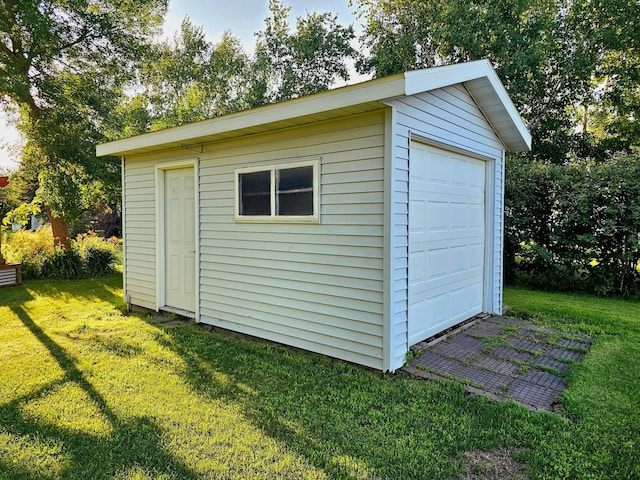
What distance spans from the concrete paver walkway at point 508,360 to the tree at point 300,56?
1483 cm

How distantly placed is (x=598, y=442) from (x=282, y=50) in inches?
761

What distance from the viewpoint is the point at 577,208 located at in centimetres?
705

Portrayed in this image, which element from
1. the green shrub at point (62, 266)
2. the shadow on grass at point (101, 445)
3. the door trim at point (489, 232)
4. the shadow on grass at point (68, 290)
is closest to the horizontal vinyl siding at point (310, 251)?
the shadow on grass at point (101, 445)

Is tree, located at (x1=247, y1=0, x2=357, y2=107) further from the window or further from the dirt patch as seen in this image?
the dirt patch

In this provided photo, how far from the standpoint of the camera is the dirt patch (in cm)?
217

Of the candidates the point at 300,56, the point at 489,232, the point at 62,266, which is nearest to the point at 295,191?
the point at 489,232

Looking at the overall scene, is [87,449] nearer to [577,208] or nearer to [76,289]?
[76,289]

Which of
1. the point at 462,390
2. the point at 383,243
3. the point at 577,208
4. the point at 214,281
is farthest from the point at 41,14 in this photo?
the point at 577,208

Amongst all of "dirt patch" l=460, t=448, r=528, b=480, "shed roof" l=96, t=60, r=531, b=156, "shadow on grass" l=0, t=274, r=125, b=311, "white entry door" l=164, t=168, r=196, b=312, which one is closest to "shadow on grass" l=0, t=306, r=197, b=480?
"dirt patch" l=460, t=448, r=528, b=480

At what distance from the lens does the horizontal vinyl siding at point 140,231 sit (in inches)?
230

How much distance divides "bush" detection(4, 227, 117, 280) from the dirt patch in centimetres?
943

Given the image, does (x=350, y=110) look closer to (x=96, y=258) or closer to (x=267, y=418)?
(x=267, y=418)

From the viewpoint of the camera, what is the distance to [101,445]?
2.46 meters

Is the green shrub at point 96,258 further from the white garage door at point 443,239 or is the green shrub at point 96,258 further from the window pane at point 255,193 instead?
the white garage door at point 443,239
